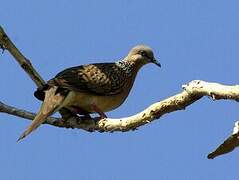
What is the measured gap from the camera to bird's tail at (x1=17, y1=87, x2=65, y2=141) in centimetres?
536

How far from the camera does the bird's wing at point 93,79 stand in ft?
20.8

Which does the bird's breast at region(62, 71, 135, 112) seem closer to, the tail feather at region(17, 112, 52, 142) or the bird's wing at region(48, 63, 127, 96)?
the bird's wing at region(48, 63, 127, 96)

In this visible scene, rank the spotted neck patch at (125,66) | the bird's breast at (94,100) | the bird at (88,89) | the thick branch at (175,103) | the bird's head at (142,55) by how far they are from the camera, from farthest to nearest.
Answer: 1. the bird's head at (142,55)
2. the spotted neck patch at (125,66)
3. the bird's breast at (94,100)
4. the bird at (88,89)
5. the thick branch at (175,103)

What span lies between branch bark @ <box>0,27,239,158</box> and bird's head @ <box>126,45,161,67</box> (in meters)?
1.88

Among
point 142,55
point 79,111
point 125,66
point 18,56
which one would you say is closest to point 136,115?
point 18,56

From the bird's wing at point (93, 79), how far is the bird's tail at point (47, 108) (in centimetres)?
13

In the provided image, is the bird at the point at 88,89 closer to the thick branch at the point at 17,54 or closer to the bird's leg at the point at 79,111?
the bird's leg at the point at 79,111

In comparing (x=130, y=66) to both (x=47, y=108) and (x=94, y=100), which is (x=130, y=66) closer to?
(x=94, y=100)

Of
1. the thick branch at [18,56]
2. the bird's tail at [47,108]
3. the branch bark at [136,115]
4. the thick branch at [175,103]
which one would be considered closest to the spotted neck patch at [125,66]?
the bird's tail at [47,108]

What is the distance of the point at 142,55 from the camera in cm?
778

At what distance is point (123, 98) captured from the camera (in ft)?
23.0

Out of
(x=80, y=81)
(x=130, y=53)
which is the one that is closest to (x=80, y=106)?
(x=80, y=81)

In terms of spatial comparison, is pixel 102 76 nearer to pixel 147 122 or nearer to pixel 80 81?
pixel 80 81

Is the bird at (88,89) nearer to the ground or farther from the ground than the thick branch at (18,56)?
nearer to the ground
